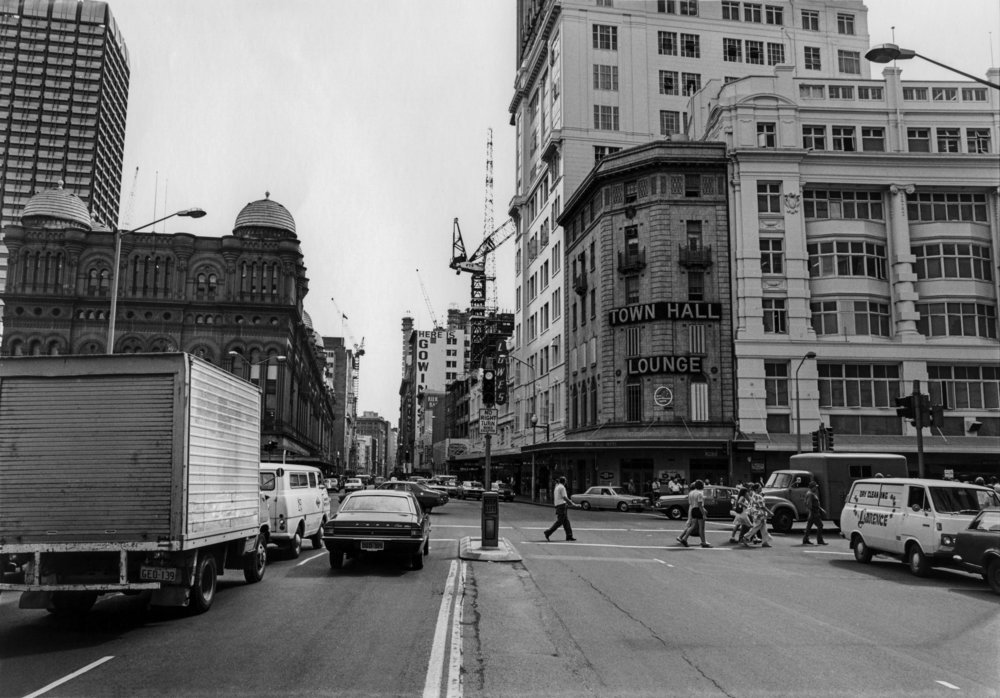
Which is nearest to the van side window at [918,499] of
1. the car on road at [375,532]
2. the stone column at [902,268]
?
the car on road at [375,532]

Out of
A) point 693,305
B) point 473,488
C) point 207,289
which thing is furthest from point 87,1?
point 693,305

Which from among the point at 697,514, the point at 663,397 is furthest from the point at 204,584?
the point at 663,397

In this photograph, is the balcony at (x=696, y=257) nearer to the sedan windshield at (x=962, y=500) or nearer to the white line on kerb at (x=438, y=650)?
the sedan windshield at (x=962, y=500)

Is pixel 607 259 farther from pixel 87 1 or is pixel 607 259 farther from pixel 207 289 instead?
pixel 87 1

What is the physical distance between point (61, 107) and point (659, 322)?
389 feet

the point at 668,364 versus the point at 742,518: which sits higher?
the point at 668,364

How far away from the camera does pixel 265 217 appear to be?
89438mm

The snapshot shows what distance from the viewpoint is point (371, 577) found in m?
14.7

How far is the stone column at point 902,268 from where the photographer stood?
48.0m

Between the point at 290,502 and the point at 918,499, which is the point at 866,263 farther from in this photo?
the point at 290,502

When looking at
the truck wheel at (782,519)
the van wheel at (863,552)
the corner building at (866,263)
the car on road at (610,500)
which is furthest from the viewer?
the corner building at (866,263)

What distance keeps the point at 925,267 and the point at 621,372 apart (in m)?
19.6

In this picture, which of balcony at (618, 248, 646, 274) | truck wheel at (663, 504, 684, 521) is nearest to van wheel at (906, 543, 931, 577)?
truck wheel at (663, 504, 684, 521)

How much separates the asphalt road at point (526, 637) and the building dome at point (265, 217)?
78.1 m
